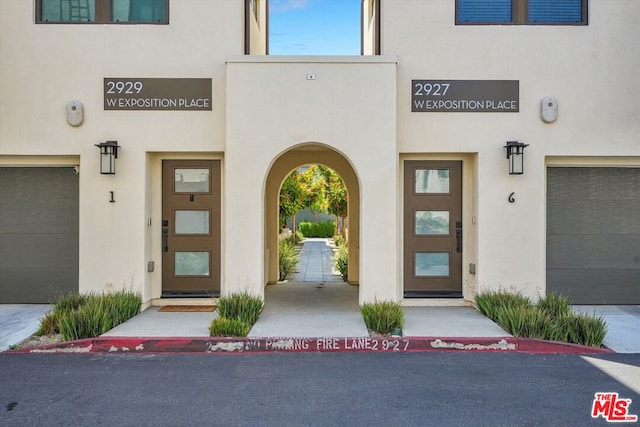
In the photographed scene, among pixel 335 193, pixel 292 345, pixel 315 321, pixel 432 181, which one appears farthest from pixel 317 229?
pixel 292 345

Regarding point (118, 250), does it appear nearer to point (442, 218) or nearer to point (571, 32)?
point (442, 218)

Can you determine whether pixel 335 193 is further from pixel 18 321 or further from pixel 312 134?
pixel 18 321

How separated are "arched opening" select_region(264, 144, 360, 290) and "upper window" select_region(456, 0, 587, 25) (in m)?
3.73

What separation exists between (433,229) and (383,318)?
Answer: 2.56m

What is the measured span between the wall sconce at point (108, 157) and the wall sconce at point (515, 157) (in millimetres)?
6619

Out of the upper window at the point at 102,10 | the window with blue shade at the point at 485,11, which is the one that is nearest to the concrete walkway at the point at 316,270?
the window with blue shade at the point at 485,11

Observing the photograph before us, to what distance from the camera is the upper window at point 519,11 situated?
321 inches

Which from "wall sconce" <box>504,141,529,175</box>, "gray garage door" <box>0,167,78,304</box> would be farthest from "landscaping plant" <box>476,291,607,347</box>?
"gray garage door" <box>0,167,78,304</box>

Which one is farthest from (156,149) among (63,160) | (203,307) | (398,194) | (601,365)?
(601,365)

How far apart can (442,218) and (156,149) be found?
519cm

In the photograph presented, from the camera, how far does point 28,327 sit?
6988mm

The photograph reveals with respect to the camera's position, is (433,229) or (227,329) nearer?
(227,329)

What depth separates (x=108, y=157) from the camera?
309 inches

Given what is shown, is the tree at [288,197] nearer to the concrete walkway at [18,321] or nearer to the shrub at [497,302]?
the concrete walkway at [18,321]
